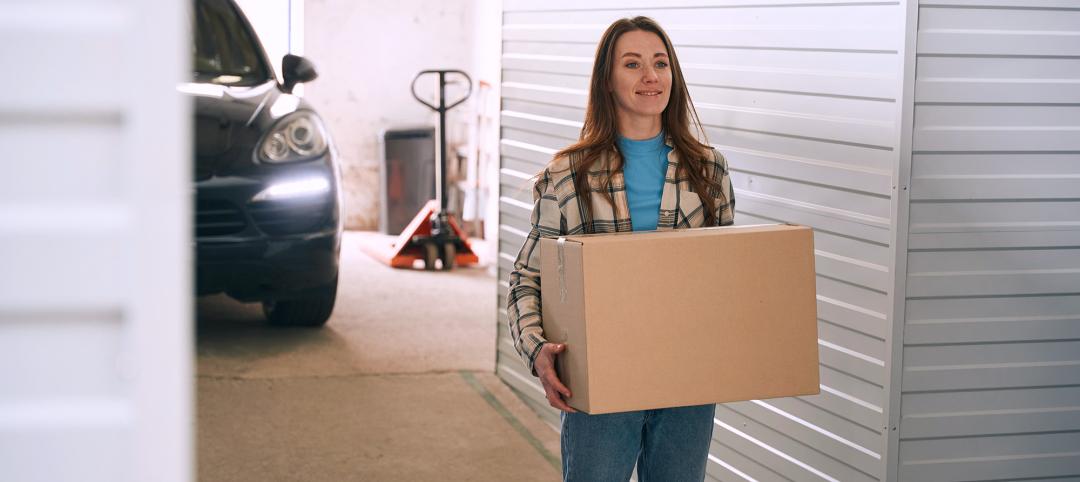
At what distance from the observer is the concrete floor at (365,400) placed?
4012 mm

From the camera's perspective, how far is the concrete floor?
401cm

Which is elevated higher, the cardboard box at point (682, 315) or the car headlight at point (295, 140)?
the car headlight at point (295, 140)

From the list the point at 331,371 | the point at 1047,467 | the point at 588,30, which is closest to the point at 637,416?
the point at 1047,467

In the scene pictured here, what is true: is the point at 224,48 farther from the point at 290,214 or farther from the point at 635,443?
the point at 635,443

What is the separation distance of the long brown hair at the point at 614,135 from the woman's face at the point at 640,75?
0.02 meters

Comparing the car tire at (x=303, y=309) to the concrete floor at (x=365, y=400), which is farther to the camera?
the car tire at (x=303, y=309)

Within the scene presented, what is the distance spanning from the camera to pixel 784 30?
308 centimetres

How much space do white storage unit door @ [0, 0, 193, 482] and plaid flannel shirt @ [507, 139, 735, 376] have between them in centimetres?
136

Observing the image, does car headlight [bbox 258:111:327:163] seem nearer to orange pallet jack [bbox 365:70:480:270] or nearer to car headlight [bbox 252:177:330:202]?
car headlight [bbox 252:177:330:202]

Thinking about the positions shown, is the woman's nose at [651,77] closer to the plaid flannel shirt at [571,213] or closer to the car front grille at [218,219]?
the plaid flannel shirt at [571,213]

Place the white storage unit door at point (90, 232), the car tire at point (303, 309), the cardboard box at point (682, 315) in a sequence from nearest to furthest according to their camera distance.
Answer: the white storage unit door at point (90, 232)
the cardboard box at point (682, 315)
the car tire at point (303, 309)

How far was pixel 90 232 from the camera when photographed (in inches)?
36.9

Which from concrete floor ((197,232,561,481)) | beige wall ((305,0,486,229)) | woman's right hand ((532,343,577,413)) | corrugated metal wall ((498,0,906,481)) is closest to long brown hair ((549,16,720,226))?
woman's right hand ((532,343,577,413))

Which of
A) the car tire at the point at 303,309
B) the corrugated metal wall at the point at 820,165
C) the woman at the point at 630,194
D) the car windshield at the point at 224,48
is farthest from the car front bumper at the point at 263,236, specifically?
the woman at the point at 630,194
